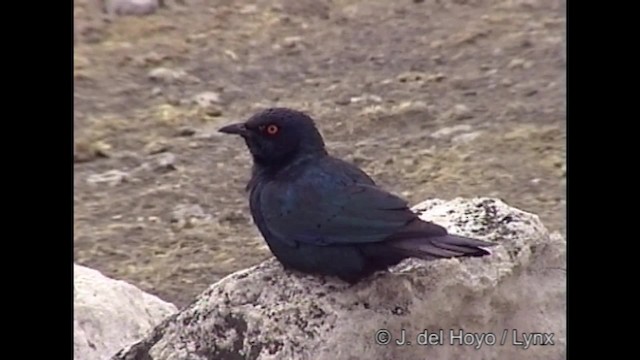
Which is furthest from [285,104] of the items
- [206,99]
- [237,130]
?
[237,130]

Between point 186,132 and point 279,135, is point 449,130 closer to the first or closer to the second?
point 186,132

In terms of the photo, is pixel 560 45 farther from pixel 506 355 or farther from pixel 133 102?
pixel 506 355

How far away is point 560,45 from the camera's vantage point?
6.72 metres

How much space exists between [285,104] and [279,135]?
2.91 m

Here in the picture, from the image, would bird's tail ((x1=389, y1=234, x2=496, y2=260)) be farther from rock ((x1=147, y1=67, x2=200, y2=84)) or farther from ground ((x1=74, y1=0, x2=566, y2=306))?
rock ((x1=147, y1=67, x2=200, y2=84))

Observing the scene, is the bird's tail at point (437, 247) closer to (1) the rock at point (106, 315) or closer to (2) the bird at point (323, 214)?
(2) the bird at point (323, 214)

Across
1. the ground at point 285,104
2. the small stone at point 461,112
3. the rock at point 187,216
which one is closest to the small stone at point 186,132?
the ground at point 285,104

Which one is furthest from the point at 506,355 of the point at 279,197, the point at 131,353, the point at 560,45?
the point at 560,45

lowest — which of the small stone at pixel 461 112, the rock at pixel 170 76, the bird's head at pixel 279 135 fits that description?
the small stone at pixel 461 112

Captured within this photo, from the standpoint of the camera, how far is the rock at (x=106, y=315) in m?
4.02

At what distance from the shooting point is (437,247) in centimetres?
344

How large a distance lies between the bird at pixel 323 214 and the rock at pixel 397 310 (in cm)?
8

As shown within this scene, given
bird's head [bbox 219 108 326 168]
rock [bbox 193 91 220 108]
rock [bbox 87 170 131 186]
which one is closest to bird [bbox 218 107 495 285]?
bird's head [bbox 219 108 326 168]

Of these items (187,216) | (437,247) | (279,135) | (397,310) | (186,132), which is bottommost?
(187,216)
